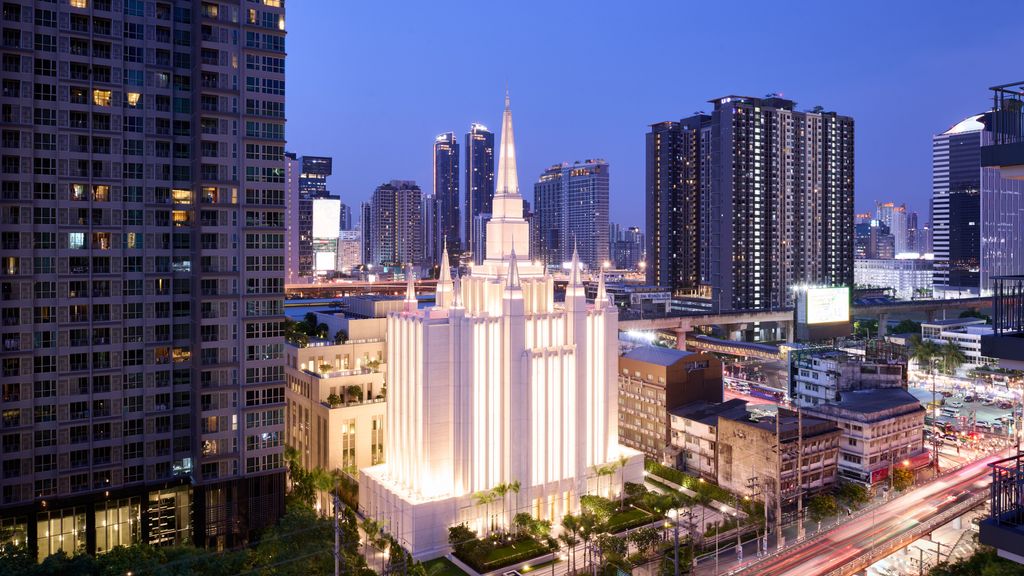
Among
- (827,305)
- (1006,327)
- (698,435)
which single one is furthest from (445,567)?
(827,305)

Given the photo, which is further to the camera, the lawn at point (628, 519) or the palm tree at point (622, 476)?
the palm tree at point (622, 476)

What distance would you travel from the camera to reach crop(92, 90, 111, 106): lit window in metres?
42.0

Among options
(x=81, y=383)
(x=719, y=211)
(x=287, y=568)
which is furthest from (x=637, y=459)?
(x=719, y=211)

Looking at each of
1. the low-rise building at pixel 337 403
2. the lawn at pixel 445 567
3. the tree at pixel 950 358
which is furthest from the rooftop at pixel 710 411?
the tree at pixel 950 358

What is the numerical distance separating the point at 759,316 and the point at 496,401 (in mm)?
86775

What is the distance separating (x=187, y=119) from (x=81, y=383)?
675 inches

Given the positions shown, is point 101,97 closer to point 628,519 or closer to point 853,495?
point 628,519

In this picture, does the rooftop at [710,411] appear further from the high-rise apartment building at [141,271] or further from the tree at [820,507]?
the high-rise apartment building at [141,271]

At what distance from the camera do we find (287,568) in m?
30.6

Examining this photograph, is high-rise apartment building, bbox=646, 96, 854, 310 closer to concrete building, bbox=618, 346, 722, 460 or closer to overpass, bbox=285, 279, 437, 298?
overpass, bbox=285, 279, 437, 298

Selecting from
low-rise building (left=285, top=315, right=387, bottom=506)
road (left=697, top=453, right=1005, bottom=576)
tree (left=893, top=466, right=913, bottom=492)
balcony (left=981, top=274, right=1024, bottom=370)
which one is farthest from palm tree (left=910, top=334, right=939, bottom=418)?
balcony (left=981, top=274, right=1024, bottom=370)

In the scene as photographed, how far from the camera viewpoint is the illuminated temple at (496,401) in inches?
1644

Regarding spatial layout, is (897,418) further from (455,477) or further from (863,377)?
(455,477)

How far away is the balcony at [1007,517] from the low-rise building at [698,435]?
1684 inches
